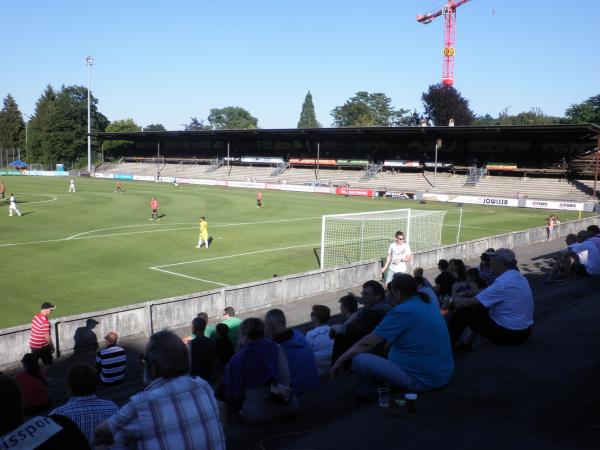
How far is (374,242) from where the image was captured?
26.9 metres

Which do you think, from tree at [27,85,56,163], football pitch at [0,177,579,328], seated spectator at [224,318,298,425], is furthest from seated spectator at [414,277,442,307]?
tree at [27,85,56,163]

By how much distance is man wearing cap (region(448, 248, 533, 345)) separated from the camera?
6.74 metres

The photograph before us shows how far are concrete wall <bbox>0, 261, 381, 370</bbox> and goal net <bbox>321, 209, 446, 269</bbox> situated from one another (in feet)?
20.2

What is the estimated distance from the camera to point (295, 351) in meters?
5.87

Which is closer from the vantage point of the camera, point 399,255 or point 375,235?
point 399,255

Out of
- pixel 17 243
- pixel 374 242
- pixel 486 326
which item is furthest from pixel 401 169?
pixel 486 326

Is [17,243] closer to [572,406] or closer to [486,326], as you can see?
[486,326]

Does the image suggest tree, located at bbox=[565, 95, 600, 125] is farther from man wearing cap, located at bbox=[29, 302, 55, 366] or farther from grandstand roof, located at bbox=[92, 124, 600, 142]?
man wearing cap, located at bbox=[29, 302, 55, 366]

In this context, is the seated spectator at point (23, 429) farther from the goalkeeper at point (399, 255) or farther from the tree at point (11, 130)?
the tree at point (11, 130)

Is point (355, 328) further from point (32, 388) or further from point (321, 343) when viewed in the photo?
point (32, 388)

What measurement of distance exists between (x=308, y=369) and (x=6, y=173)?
3827 inches

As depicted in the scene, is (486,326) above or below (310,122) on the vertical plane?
below

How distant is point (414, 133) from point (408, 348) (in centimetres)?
6443

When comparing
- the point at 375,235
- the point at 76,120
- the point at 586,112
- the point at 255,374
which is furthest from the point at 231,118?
the point at 255,374
